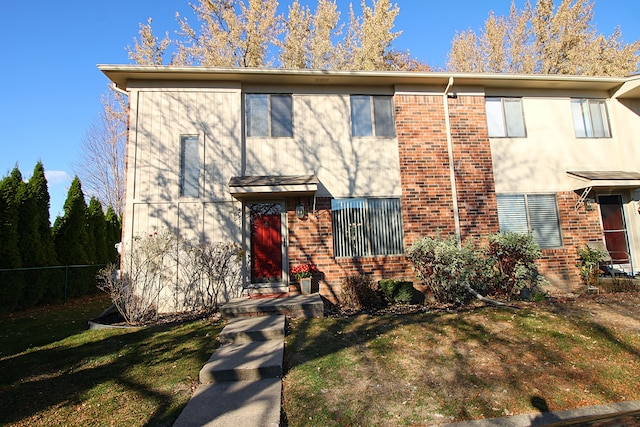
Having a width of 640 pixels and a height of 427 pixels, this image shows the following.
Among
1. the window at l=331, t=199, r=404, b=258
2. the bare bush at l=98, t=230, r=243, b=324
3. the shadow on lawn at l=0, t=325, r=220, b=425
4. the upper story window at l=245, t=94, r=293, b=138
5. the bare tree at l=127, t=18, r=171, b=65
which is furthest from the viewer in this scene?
the bare tree at l=127, t=18, r=171, b=65

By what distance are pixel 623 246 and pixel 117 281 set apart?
1287 centimetres

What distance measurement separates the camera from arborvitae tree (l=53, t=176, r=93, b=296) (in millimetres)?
10328

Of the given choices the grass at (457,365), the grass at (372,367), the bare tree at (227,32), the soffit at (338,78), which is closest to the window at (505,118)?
the soffit at (338,78)

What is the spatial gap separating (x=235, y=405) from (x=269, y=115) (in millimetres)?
6757

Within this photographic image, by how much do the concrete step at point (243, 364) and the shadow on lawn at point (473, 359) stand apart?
22 centimetres

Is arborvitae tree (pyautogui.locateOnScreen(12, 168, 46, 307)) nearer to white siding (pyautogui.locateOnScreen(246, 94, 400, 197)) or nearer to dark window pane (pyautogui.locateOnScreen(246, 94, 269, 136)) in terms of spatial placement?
white siding (pyautogui.locateOnScreen(246, 94, 400, 197))

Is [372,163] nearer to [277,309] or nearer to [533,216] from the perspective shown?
[277,309]

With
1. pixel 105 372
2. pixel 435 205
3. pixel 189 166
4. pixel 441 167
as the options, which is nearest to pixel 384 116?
pixel 441 167

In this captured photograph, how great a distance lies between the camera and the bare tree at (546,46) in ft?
50.0

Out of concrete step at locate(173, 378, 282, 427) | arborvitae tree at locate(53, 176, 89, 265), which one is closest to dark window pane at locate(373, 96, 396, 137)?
concrete step at locate(173, 378, 282, 427)

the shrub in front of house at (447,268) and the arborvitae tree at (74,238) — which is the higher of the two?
the arborvitae tree at (74,238)

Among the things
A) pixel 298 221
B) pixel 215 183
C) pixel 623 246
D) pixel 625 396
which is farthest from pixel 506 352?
pixel 623 246

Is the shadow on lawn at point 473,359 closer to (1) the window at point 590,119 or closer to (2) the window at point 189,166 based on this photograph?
(2) the window at point 189,166

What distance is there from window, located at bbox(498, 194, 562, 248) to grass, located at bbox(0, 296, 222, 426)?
7.71m
